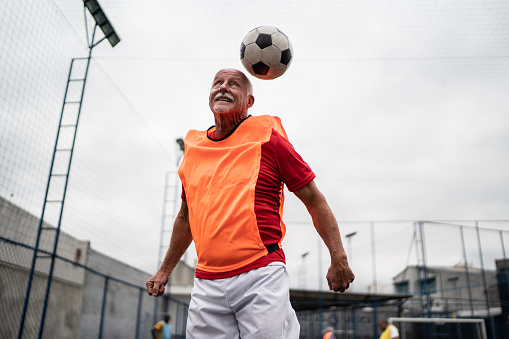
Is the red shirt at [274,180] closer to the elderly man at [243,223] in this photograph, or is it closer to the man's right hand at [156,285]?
the elderly man at [243,223]

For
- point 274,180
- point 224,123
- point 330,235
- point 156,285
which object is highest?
point 224,123

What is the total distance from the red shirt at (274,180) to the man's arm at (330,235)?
5 centimetres

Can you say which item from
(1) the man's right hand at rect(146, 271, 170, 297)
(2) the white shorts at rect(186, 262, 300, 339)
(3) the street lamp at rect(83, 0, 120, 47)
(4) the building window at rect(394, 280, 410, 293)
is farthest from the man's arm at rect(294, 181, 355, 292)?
(4) the building window at rect(394, 280, 410, 293)

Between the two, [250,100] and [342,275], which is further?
[250,100]

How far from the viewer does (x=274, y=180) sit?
5.01 ft

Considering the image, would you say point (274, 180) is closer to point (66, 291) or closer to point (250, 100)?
point (250, 100)

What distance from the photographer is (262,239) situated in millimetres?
1416

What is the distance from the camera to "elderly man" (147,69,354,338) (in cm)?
135

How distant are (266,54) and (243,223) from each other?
1.09 m

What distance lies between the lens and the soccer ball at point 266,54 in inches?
86.2

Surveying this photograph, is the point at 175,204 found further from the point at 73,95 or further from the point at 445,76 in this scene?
the point at 445,76

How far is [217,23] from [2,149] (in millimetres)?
4196

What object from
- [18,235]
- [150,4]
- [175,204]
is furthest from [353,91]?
[18,235]

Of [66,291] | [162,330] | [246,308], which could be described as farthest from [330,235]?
[162,330]
